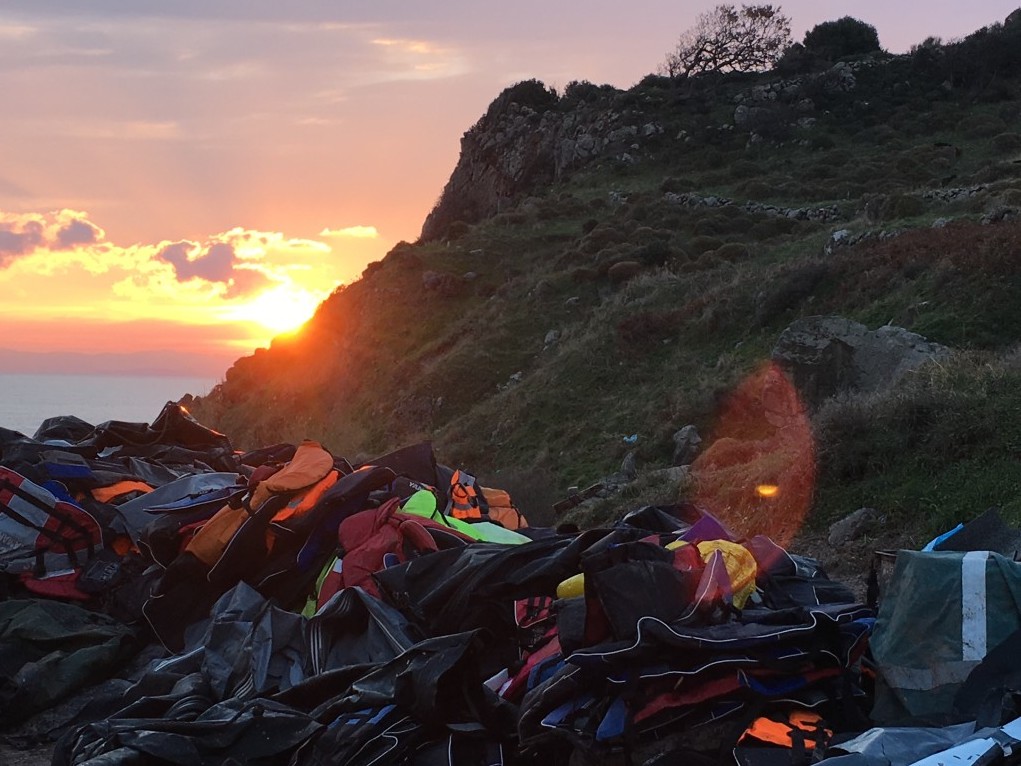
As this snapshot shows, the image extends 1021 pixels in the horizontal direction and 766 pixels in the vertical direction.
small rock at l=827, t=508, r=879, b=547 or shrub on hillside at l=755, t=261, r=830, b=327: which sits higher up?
shrub on hillside at l=755, t=261, r=830, b=327

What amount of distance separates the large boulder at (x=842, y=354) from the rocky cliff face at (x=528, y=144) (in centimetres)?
2785

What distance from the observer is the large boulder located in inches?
399

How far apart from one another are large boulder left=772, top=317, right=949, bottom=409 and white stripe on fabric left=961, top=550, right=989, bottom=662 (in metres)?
6.65

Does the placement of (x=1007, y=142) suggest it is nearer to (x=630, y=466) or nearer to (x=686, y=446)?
(x=686, y=446)

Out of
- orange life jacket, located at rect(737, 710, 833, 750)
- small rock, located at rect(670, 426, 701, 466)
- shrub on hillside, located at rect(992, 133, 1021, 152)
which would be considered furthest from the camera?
shrub on hillside, located at rect(992, 133, 1021, 152)

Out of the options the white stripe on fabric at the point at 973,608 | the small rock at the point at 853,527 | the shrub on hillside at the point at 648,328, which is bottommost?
Result: the small rock at the point at 853,527

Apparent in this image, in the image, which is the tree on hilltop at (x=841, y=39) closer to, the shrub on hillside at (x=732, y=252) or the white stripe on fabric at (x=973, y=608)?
the shrub on hillside at (x=732, y=252)

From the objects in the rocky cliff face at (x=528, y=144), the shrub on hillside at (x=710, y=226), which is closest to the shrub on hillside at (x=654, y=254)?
the shrub on hillside at (x=710, y=226)

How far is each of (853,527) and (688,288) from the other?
12603 millimetres

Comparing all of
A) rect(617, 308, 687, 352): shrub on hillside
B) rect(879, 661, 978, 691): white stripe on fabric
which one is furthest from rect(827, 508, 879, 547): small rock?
rect(617, 308, 687, 352): shrub on hillside

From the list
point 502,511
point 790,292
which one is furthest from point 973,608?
point 790,292

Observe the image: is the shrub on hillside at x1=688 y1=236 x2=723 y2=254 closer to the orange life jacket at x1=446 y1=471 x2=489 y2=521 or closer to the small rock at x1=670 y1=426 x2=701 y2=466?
the small rock at x1=670 y1=426 x2=701 y2=466

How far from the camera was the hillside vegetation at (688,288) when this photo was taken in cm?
809

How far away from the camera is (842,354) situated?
10.7 m
